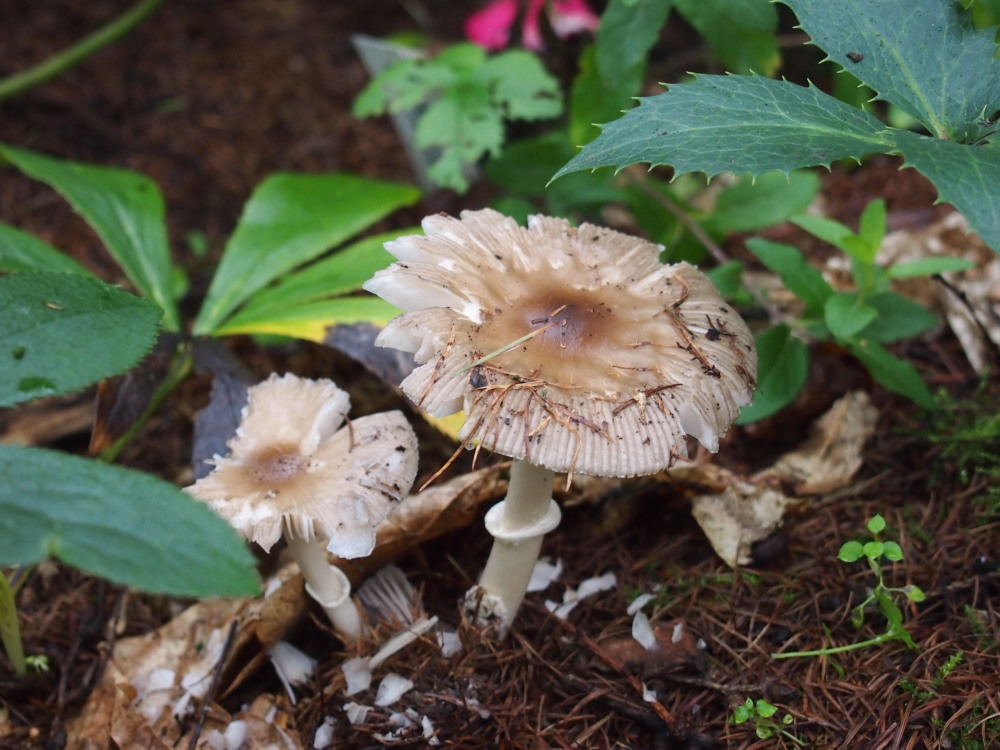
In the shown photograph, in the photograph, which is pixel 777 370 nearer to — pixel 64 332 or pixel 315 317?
pixel 315 317

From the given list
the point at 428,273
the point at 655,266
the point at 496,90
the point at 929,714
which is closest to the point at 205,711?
the point at 428,273

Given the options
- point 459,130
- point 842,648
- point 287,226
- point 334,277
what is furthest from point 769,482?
point 287,226

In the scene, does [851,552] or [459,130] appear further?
[459,130]

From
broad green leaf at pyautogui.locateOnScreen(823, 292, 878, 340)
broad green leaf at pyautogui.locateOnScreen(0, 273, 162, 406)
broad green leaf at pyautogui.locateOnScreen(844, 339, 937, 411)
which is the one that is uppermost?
broad green leaf at pyautogui.locateOnScreen(0, 273, 162, 406)

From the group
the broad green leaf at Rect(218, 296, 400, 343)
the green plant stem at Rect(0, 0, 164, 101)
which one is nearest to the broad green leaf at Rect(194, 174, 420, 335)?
the broad green leaf at Rect(218, 296, 400, 343)

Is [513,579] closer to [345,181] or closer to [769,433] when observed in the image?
[769,433]

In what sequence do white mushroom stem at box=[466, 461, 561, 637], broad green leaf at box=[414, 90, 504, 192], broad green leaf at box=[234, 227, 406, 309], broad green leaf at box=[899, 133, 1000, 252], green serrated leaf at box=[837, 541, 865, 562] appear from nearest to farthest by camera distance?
1. broad green leaf at box=[899, 133, 1000, 252]
2. white mushroom stem at box=[466, 461, 561, 637]
3. green serrated leaf at box=[837, 541, 865, 562]
4. broad green leaf at box=[234, 227, 406, 309]
5. broad green leaf at box=[414, 90, 504, 192]

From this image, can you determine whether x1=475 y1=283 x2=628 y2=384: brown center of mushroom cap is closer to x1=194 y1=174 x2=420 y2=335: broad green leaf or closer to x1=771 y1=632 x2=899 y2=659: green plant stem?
x1=771 y1=632 x2=899 y2=659: green plant stem
